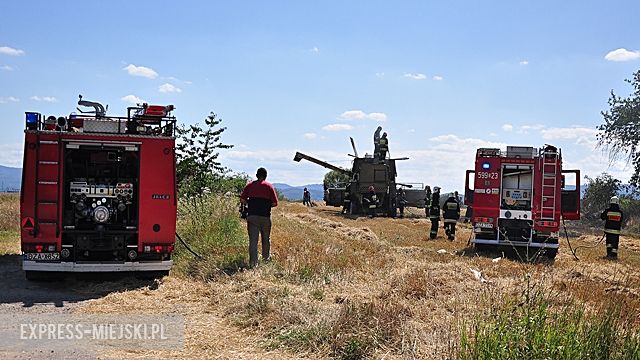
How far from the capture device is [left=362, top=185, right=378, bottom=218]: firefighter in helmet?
34.3 m

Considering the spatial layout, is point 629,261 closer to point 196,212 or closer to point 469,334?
point 196,212

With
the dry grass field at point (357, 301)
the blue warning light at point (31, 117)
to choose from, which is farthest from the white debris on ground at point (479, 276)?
the blue warning light at point (31, 117)

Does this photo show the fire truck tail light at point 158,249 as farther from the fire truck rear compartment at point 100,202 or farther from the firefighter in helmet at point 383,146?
the firefighter in helmet at point 383,146

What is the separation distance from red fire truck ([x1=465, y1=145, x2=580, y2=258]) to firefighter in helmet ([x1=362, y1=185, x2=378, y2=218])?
57.2ft

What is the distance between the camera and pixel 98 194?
1111cm

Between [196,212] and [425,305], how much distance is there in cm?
874

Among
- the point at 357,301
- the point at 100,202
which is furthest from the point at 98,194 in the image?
the point at 357,301

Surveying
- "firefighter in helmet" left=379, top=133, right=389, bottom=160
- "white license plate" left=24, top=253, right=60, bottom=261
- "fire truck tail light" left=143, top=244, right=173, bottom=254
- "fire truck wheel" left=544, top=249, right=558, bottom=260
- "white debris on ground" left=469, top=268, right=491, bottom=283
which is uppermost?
"firefighter in helmet" left=379, top=133, right=389, bottom=160

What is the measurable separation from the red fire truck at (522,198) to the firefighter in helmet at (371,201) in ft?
57.2

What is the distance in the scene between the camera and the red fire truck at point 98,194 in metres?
10.4

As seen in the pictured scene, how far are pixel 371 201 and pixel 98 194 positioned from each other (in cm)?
2428

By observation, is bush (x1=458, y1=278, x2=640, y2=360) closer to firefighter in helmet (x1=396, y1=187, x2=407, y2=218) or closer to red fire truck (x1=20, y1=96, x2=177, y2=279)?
red fire truck (x1=20, y1=96, x2=177, y2=279)

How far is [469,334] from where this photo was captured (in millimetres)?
5824

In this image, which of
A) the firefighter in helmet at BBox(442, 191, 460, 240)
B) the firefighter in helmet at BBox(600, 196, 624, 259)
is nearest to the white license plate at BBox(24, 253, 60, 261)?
the firefighter in helmet at BBox(442, 191, 460, 240)
